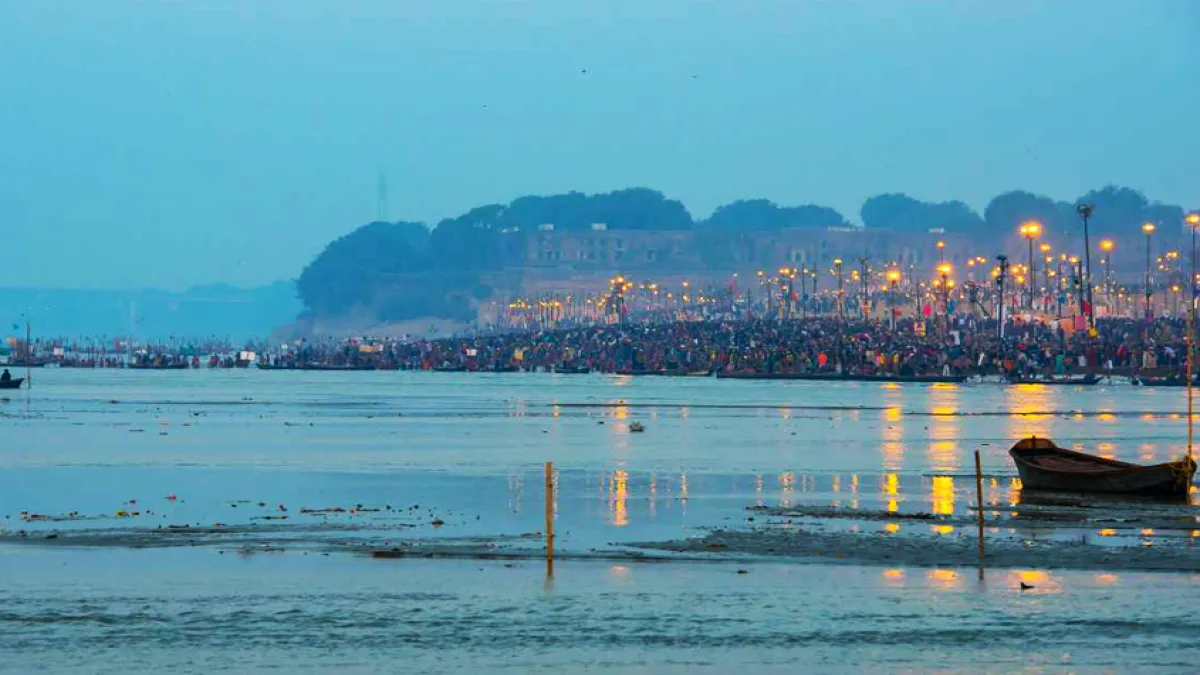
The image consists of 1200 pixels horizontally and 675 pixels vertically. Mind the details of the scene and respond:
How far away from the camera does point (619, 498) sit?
45531 mm

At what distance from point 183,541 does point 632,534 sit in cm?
776

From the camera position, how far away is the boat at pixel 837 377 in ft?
542

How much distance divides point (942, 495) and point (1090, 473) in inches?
130

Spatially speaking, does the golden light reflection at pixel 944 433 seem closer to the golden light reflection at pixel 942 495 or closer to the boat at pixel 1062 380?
the golden light reflection at pixel 942 495

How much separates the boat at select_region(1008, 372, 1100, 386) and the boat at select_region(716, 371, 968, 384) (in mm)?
6671

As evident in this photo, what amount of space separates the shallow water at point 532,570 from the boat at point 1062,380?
62.7m

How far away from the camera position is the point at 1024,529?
37.3m

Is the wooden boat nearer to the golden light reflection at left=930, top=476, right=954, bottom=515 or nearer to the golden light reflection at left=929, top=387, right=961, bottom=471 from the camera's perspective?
the golden light reflection at left=930, top=476, right=954, bottom=515

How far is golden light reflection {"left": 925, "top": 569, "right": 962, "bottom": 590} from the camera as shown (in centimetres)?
2889

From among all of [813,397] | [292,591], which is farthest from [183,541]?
[813,397]

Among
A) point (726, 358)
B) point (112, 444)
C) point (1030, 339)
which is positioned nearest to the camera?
point (112, 444)

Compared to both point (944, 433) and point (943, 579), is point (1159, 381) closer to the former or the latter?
point (944, 433)

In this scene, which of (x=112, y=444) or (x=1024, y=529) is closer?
(x=1024, y=529)

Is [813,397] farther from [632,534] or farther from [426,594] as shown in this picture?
[426,594]
